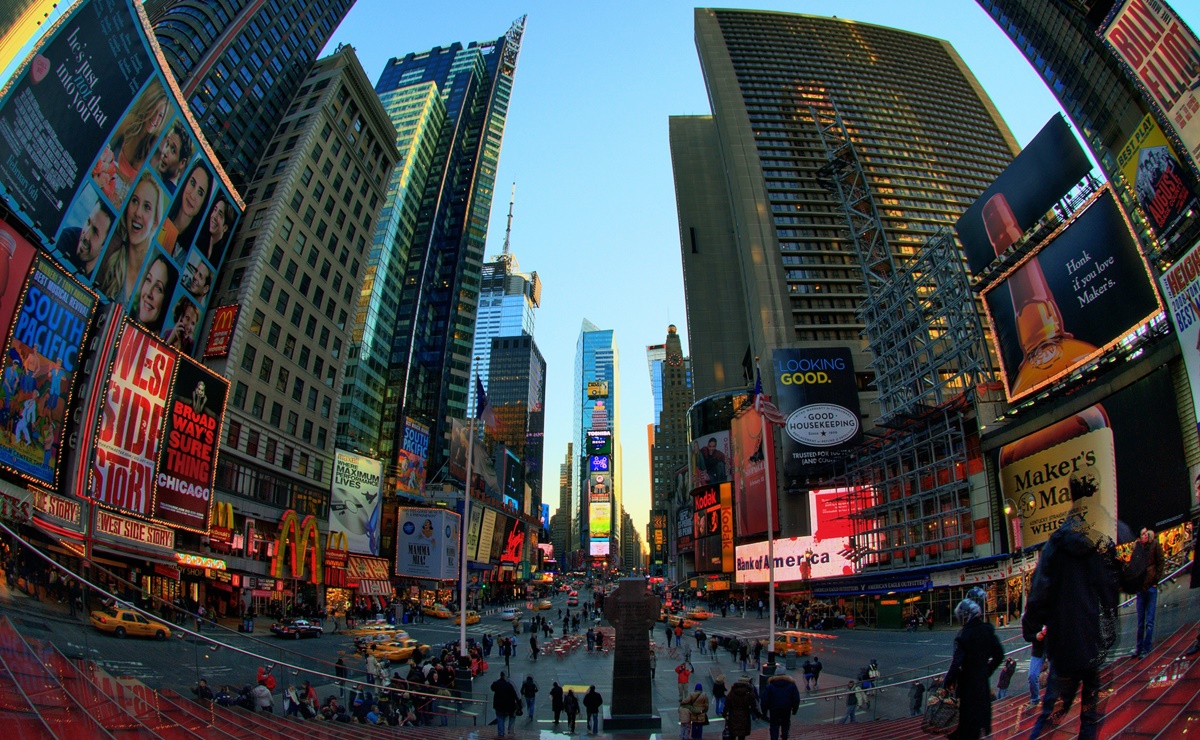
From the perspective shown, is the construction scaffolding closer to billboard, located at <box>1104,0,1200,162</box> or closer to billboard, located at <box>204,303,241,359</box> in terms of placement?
billboard, located at <box>1104,0,1200,162</box>

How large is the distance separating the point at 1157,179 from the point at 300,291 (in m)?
61.2

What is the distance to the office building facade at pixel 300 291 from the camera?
51688 millimetres

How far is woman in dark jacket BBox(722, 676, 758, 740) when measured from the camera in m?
12.4

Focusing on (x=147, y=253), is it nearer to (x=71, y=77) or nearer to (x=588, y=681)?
(x=71, y=77)

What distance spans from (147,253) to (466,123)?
125770 millimetres

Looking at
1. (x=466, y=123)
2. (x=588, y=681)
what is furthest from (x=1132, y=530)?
(x=466, y=123)

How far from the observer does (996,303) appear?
150 ft

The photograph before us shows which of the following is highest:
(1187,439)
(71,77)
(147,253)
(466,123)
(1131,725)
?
(466,123)

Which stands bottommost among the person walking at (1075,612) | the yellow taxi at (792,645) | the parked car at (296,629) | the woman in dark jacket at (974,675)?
the yellow taxi at (792,645)

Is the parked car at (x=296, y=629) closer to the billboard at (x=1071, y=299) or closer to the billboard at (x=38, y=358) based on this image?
the billboard at (x=38, y=358)

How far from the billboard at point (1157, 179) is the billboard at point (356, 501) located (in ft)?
208

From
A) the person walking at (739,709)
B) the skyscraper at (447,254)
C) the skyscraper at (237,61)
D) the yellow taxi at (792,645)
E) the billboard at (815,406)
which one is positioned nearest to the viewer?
the person walking at (739,709)

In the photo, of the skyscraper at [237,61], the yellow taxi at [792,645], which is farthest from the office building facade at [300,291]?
the yellow taxi at [792,645]

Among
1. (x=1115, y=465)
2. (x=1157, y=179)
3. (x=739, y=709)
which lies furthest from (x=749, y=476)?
(x=739, y=709)
